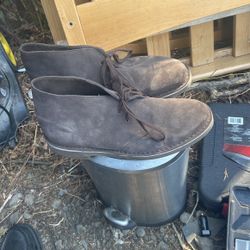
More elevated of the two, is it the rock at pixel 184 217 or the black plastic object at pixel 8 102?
the black plastic object at pixel 8 102

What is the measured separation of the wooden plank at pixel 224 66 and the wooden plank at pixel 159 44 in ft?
0.44

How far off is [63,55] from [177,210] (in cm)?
55

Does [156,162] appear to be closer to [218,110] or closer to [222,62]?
[218,110]

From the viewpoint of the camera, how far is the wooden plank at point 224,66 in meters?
1.40

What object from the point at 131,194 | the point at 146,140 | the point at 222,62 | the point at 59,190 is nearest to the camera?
the point at 146,140

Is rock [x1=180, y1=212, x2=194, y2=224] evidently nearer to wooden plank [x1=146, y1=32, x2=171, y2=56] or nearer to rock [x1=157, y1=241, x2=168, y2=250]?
rock [x1=157, y1=241, x2=168, y2=250]

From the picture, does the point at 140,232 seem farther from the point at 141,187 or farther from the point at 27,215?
the point at 27,215

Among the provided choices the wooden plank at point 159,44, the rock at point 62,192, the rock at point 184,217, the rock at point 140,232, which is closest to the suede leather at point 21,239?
the rock at point 62,192

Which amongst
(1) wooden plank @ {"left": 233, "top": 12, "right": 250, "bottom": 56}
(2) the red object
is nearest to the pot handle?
(2) the red object

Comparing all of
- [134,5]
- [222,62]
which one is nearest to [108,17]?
[134,5]

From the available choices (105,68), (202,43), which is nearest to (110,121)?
(105,68)

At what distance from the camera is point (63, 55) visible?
947mm

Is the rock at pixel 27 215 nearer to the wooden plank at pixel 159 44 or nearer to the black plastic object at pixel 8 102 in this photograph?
the black plastic object at pixel 8 102

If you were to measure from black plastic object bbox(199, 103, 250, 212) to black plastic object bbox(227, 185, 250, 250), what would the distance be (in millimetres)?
86
